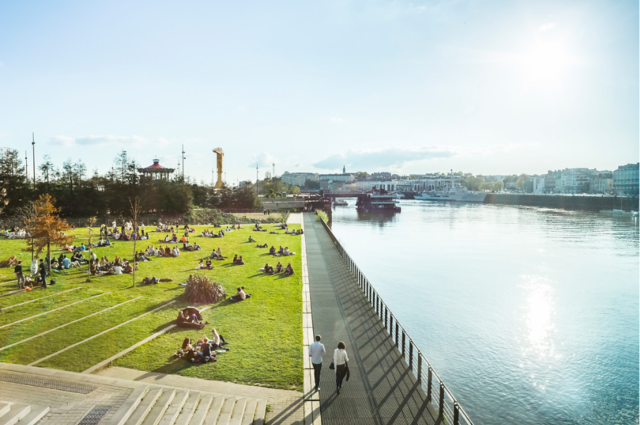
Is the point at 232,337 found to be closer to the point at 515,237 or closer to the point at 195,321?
the point at 195,321

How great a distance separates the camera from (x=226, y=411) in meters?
10.2

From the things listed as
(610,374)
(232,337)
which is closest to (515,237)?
(610,374)

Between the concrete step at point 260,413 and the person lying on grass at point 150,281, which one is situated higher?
the person lying on grass at point 150,281

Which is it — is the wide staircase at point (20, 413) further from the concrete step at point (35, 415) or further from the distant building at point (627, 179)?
the distant building at point (627, 179)

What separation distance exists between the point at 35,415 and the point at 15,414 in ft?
1.23

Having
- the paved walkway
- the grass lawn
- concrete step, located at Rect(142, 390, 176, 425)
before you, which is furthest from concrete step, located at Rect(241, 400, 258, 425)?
concrete step, located at Rect(142, 390, 176, 425)

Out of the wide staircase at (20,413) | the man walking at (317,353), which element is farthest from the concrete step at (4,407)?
the man walking at (317,353)

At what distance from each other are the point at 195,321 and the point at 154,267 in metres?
12.0

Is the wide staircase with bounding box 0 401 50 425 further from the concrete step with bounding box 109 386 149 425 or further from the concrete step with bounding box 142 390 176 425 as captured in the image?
the concrete step with bounding box 142 390 176 425

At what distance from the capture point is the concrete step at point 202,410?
963 centimetres

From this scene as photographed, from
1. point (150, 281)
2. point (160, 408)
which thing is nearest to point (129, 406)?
point (160, 408)

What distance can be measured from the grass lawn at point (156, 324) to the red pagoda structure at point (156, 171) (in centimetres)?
3784

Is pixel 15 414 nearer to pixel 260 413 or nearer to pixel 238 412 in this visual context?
pixel 238 412

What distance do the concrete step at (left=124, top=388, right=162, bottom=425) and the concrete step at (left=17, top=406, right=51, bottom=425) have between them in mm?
1875
